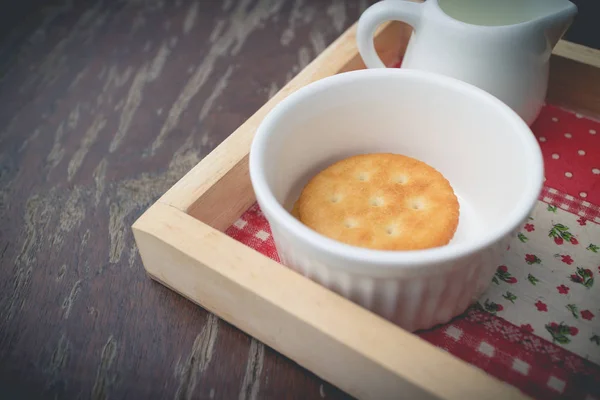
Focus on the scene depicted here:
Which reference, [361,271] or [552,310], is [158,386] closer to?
[361,271]

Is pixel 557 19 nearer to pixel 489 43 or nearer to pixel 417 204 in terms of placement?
pixel 489 43

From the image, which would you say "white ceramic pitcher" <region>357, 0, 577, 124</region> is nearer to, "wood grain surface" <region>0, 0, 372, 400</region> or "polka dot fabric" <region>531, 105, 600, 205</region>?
"polka dot fabric" <region>531, 105, 600, 205</region>

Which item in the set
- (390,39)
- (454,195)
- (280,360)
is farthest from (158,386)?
(390,39)

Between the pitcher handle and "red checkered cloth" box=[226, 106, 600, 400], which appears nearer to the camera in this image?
"red checkered cloth" box=[226, 106, 600, 400]

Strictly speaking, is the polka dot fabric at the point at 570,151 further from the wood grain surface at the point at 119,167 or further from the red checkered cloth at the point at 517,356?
the wood grain surface at the point at 119,167

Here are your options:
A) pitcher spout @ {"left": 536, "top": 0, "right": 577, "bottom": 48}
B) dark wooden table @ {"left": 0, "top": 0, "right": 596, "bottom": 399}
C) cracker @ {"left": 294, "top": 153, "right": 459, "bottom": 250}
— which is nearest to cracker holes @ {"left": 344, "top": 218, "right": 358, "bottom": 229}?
cracker @ {"left": 294, "top": 153, "right": 459, "bottom": 250}

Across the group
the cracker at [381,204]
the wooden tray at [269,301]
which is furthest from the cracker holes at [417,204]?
the wooden tray at [269,301]
